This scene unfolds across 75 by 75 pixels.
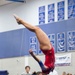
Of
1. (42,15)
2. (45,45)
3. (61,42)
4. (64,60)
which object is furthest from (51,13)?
(45,45)

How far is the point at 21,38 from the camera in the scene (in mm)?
15547

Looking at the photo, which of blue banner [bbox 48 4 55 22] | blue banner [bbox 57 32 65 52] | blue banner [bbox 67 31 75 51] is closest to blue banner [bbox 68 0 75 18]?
blue banner [bbox 67 31 75 51]

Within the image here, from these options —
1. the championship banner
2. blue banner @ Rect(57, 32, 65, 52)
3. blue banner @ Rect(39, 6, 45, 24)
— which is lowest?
the championship banner

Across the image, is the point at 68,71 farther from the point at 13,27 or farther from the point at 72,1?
the point at 13,27

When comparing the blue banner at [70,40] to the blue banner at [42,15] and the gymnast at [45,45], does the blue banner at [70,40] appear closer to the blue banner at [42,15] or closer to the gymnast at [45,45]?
the blue banner at [42,15]

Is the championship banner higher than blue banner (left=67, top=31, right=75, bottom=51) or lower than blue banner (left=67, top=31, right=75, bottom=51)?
lower

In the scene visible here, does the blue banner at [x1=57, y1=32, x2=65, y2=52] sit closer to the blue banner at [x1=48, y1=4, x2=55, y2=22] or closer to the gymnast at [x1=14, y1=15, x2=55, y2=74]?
the blue banner at [x1=48, y1=4, x2=55, y2=22]

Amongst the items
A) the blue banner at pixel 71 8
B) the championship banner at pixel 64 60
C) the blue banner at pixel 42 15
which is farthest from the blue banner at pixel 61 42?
the blue banner at pixel 42 15

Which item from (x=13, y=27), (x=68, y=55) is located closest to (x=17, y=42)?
(x=13, y=27)

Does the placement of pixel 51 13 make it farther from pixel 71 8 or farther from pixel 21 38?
pixel 21 38

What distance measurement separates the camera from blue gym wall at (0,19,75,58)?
1332 cm

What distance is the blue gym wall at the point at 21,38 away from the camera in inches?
524

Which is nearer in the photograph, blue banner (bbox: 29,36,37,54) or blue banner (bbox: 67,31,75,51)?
blue banner (bbox: 67,31,75,51)

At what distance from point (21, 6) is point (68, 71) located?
490 cm
